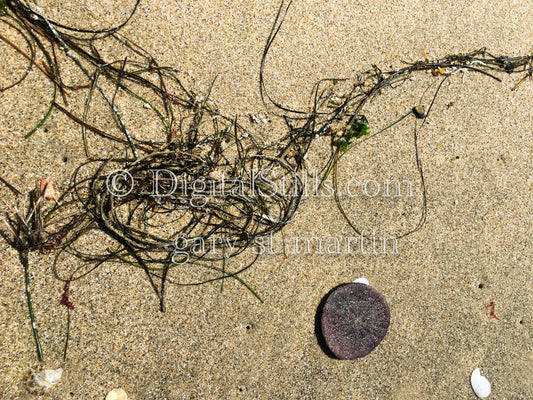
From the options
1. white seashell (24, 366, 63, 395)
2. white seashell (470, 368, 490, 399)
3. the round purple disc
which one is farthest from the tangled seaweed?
white seashell (470, 368, 490, 399)

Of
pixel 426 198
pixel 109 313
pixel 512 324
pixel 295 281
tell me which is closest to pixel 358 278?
pixel 295 281

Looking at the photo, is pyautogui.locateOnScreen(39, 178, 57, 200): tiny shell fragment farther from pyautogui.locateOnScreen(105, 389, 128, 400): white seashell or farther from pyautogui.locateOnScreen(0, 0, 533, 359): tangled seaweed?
pyautogui.locateOnScreen(105, 389, 128, 400): white seashell

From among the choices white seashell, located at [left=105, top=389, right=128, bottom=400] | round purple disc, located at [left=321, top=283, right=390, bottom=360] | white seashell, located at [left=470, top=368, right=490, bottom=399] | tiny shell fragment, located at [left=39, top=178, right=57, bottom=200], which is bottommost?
white seashell, located at [left=470, top=368, right=490, bottom=399]

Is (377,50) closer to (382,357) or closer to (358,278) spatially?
(358,278)

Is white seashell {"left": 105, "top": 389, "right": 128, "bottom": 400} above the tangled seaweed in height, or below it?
below

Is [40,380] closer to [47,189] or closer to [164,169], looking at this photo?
[47,189]

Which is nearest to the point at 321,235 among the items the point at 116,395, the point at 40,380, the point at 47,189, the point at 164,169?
the point at 164,169

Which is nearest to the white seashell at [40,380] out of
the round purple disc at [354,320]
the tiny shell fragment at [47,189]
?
the tiny shell fragment at [47,189]
